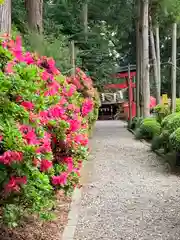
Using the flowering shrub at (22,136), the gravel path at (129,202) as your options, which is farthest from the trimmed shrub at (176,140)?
the flowering shrub at (22,136)

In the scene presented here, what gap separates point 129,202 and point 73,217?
115cm

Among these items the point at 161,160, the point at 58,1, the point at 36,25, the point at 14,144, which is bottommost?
the point at 161,160

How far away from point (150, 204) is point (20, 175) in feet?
11.5

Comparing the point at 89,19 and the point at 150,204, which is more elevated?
the point at 89,19

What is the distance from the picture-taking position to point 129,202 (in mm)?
6320

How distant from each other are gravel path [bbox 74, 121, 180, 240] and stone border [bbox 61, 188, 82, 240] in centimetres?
7

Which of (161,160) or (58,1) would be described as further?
(58,1)

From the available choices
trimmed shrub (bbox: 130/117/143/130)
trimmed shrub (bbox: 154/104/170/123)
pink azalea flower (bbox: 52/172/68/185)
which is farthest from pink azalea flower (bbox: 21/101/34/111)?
trimmed shrub (bbox: 130/117/143/130)

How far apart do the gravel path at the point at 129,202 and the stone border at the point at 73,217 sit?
0.21 ft

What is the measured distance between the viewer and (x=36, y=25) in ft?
39.4

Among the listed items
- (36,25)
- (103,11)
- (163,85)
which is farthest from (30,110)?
A: (163,85)

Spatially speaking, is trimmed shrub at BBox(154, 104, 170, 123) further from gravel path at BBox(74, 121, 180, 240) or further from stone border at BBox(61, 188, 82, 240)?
stone border at BBox(61, 188, 82, 240)

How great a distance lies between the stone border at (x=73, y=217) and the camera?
4.76 metres

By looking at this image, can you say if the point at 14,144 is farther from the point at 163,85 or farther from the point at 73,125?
the point at 163,85
